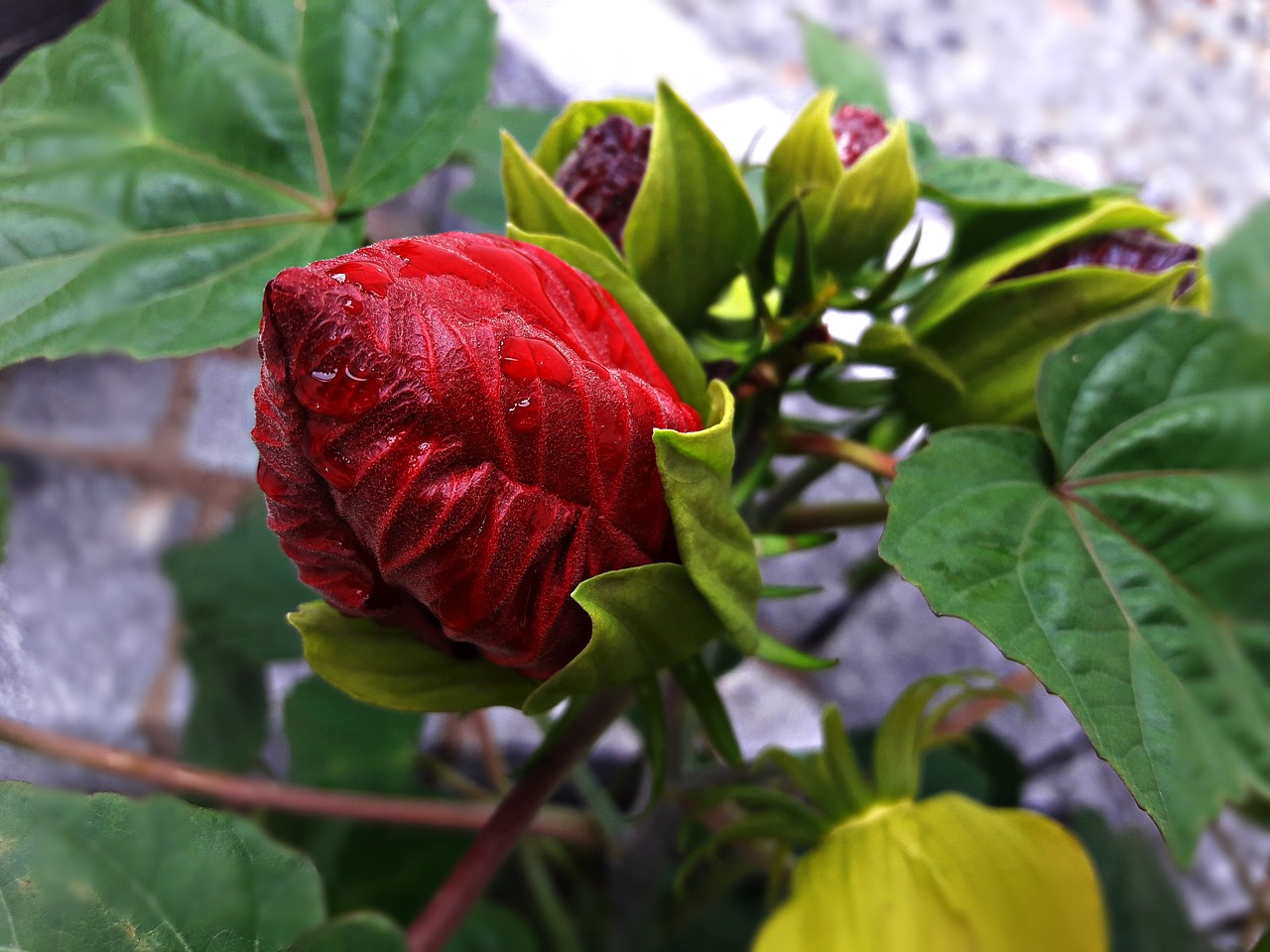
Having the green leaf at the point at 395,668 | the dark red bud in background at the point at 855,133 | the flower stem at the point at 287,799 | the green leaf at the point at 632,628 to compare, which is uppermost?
the dark red bud in background at the point at 855,133

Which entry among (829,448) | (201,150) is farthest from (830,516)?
(201,150)

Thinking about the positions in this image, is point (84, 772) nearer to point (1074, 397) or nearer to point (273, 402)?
point (273, 402)

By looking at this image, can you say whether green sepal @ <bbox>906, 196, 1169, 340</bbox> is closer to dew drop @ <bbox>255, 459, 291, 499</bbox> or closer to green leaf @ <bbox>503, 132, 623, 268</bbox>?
green leaf @ <bbox>503, 132, 623, 268</bbox>

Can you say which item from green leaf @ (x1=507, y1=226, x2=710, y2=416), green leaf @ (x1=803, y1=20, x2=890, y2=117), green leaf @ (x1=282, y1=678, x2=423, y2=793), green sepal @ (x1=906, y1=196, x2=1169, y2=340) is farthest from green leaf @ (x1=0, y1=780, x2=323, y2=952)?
green leaf @ (x1=803, y1=20, x2=890, y2=117)

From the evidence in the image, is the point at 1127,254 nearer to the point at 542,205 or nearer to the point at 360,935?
the point at 542,205

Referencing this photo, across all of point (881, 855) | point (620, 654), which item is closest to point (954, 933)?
point (881, 855)

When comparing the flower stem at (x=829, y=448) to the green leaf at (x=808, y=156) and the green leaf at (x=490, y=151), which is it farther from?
the green leaf at (x=490, y=151)

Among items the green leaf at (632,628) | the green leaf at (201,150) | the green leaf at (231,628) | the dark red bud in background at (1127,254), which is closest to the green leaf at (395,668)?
the green leaf at (632,628)
